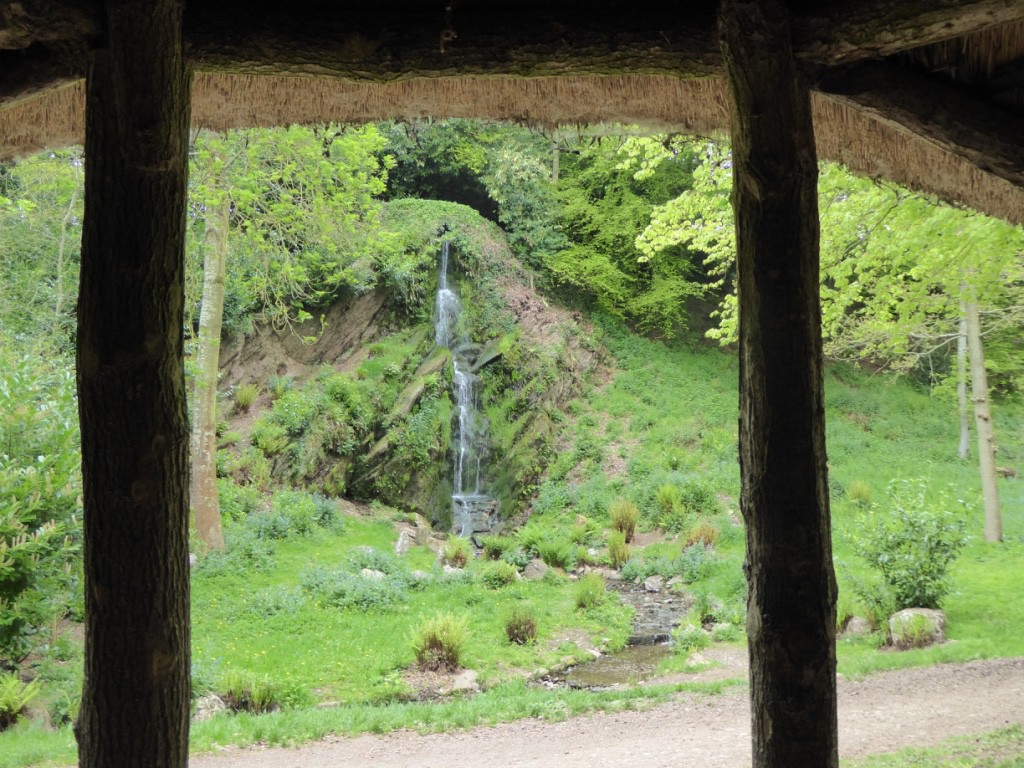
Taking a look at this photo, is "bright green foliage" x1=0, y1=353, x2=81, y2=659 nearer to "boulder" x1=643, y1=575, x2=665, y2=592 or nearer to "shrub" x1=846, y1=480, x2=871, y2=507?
"boulder" x1=643, y1=575, x2=665, y2=592

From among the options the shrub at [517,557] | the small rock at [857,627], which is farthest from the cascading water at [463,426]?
the small rock at [857,627]

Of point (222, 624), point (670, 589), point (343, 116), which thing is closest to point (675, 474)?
point (670, 589)

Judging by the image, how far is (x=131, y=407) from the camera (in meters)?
2.21

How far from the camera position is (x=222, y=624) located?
926cm

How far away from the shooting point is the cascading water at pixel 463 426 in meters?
15.7

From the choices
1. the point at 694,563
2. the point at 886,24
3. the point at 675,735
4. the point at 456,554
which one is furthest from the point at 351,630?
the point at 886,24

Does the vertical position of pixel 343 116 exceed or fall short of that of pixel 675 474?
it exceeds it

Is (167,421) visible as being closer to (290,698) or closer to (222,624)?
(290,698)

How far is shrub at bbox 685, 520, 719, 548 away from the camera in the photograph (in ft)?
43.2

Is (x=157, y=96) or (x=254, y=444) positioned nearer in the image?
(x=157, y=96)

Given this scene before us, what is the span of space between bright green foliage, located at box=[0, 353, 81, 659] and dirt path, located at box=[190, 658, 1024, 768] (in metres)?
2.09

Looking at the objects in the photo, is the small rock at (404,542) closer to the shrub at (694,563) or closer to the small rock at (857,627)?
the shrub at (694,563)

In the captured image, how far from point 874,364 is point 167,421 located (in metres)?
23.6

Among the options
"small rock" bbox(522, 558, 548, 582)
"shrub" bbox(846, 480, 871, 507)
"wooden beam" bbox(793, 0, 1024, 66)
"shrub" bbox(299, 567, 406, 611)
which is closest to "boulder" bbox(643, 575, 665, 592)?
"small rock" bbox(522, 558, 548, 582)
